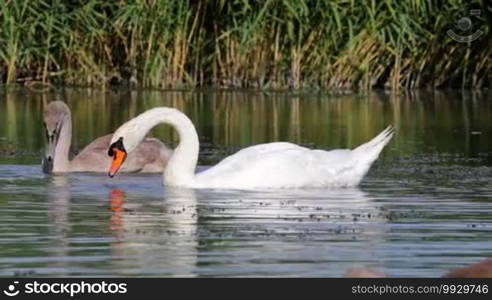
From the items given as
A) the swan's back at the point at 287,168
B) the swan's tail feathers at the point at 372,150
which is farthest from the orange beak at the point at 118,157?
the swan's tail feathers at the point at 372,150

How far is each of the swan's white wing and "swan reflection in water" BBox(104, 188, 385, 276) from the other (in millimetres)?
106

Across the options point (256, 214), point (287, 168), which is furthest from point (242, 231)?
point (287, 168)

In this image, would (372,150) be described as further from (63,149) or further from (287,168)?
(63,149)

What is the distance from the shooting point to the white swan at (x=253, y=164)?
13.5 metres

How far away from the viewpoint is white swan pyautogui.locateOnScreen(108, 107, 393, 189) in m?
13.5

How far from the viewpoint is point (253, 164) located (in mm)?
13492

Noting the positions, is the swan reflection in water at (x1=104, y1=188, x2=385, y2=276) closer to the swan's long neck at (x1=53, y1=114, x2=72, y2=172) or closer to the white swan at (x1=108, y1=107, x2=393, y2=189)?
the white swan at (x1=108, y1=107, x2=393, y2=189)

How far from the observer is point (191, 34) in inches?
1019

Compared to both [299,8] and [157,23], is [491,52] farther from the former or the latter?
[157,23]

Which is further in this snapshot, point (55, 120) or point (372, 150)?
point (55, 120)

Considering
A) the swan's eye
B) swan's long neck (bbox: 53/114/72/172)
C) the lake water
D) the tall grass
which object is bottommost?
the lake water

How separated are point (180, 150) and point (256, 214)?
2063mm

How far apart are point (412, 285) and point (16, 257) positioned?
8.48 ft

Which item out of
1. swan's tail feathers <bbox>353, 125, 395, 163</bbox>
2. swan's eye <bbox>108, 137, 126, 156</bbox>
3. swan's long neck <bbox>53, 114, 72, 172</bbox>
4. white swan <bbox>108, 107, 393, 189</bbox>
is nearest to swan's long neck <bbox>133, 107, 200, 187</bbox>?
white swan <bbox>108, 107, 393, 189</bbox>
